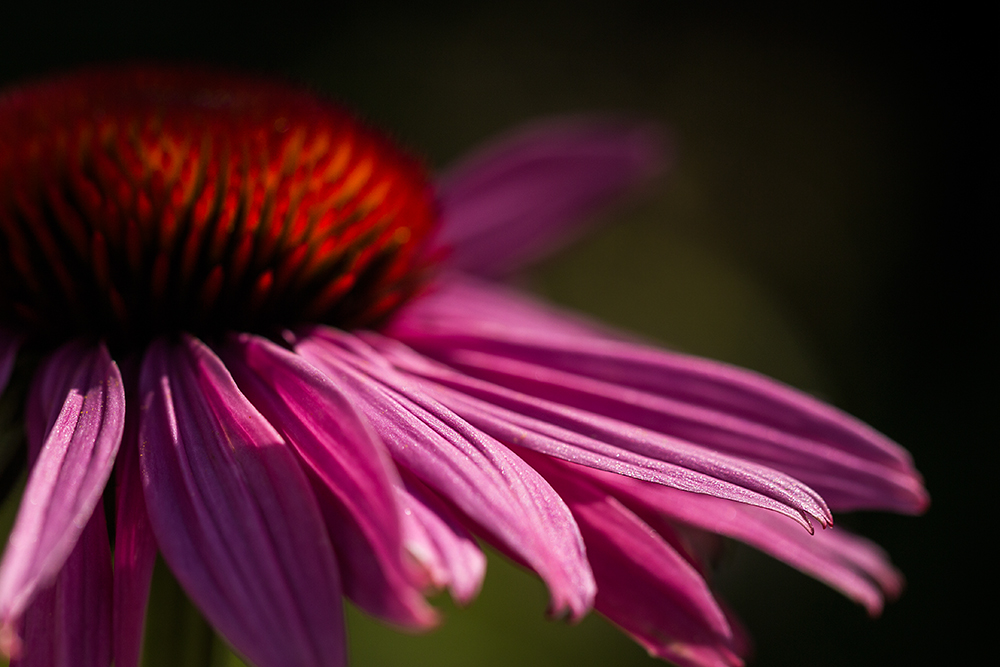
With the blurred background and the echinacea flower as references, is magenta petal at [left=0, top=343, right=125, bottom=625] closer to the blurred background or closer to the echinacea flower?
the echinacea flower

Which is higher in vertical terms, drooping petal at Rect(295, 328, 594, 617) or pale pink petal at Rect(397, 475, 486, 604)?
drooping petal at Rect(295, 328, 594, 617)

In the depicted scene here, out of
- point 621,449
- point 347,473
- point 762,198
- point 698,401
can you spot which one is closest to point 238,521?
point 347,473

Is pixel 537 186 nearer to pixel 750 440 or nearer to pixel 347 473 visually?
pixel 750 440

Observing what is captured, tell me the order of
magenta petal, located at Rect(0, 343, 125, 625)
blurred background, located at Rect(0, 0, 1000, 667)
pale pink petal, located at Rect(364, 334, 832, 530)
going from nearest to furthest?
1. magenta petal, located at Rect(0, 343, 125, 625)
2. pale pink petal, located at Rect(364, 334, 832, 530)
3. blurred background, located at Rect(0, 0, 1000, 667)

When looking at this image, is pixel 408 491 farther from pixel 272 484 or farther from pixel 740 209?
pixel 740 209

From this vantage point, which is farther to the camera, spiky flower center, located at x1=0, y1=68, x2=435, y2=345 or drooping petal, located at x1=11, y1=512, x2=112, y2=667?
spiky flower center, located at x1=0, y1=68, x2=435, y2=345

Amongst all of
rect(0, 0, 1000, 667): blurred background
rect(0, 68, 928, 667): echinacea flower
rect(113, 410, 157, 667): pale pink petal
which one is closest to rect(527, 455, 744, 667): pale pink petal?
rect(0, 68, 928, 667): echinacea flower

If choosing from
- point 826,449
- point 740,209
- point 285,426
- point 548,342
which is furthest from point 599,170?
point 740,209

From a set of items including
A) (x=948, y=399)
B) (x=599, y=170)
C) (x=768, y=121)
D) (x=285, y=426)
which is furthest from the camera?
(x=768, y=121)
